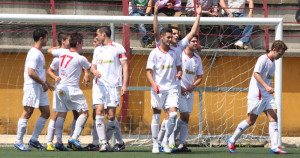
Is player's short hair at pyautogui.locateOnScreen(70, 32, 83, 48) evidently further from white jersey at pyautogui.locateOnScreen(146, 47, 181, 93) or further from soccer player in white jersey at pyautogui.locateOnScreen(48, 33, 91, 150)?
white jersey at pyautogui.locateOnScreen(146, 47, 181, 93)

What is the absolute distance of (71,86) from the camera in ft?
28.0

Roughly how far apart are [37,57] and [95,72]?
88 centimetres

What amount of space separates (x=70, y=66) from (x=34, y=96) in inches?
25.7

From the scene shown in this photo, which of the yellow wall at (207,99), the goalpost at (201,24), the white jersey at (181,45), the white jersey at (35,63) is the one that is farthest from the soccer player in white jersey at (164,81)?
the yellow wall at (207,99)

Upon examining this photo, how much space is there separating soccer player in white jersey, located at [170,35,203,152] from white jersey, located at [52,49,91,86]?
147 centimetres

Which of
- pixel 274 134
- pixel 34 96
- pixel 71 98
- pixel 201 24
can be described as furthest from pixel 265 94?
pixel 34 96

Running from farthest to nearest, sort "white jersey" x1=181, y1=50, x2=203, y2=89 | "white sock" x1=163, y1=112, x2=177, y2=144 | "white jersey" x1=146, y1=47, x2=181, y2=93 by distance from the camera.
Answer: "white jersey" x1=181, y1=50, x2=203, y2=89 → "white jersey" x1=146, y1=47, x2=181, y2=93 → "white sock" x1=163, y1=112, x2=177, y2=144

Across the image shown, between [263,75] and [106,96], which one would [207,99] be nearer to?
[263,75]

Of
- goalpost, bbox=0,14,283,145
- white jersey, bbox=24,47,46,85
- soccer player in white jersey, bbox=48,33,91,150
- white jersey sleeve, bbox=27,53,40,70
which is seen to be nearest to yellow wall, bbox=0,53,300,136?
goalpost, bbox=0,14,283,145

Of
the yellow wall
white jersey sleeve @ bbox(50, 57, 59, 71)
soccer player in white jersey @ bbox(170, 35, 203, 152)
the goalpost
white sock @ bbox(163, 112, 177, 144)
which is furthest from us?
the yellow wall

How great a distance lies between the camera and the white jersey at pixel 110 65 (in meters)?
8.25

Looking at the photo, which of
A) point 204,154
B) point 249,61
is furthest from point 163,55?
point 249,61

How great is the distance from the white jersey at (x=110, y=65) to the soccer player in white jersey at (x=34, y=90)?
2.52ft

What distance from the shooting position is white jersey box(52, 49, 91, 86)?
27.9 ft
